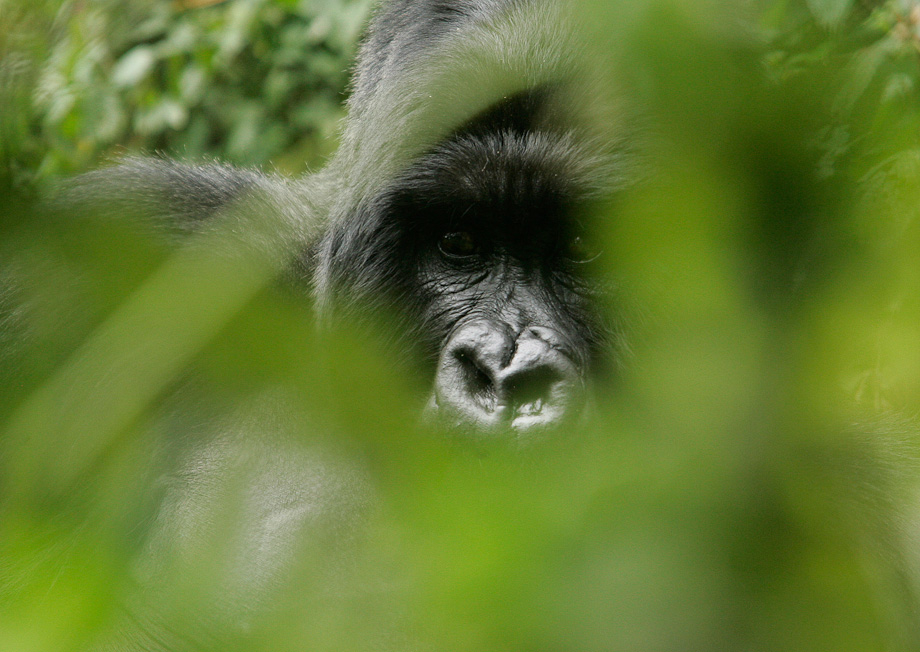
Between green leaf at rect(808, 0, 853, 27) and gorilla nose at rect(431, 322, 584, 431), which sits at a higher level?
green leaf at rect(808, 0, 853, 27)

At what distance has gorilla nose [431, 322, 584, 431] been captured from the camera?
1.67 meters

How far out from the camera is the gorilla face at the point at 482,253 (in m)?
1.88

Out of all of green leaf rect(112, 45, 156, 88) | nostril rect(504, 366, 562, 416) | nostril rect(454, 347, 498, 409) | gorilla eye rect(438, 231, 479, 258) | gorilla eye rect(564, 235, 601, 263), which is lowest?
green leaf rect(112, 45, 156, 88)

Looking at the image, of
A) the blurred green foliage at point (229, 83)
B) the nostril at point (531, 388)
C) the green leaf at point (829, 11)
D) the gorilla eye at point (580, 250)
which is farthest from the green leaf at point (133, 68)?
the green leaf at point (829, 11)

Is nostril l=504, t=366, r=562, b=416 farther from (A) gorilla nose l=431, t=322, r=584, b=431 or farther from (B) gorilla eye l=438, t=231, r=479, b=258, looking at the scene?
(B) gorilla eye l=438, t=231, r=479, b=258

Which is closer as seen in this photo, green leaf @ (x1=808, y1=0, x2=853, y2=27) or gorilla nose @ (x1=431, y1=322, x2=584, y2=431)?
green leaf @ (x1=808, y1=0, x2=853, y2=27)

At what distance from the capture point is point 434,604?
2.92ft

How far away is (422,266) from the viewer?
216 centimetres

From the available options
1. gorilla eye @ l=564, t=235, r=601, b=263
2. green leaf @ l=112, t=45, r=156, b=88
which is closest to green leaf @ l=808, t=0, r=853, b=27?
gorilla eye @ l=564, t=235, r=601, b=263

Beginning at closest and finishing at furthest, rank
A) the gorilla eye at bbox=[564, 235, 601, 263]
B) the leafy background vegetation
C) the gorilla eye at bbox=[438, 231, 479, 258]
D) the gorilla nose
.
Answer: the leafy background vegetation
the gorilla nose
the gorilla eye at bbox=[564, 235, 601, 263]
the gorilla eye at bbox=[438, 231, 479, 258]

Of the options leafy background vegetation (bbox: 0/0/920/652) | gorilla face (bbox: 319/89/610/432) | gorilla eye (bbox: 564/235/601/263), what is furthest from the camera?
gorilla eye (bbox: 564/235/601/263)

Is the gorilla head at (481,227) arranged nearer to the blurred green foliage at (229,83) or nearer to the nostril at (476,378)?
the nostril at (476,378)

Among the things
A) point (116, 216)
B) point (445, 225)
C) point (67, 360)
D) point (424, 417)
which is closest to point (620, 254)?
point (424, 417)

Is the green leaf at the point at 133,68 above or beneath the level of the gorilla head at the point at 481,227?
beneath
